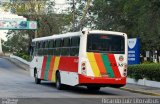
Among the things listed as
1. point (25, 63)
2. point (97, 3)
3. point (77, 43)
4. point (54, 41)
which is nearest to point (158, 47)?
point (97, 3)

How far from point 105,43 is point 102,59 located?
826 mm

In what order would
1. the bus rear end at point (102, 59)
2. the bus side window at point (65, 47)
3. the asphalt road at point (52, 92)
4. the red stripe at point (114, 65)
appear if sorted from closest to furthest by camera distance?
the asphalt road at point (52, 92) < the bus rear end at point (102, 59) < the red stripe at point (114, 65) < the bus side window at point (65, 47)

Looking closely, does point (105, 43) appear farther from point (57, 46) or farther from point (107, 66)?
point (57, 46)

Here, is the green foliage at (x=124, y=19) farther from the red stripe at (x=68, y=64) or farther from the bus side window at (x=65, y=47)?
the red stripe at (x=68, y=64)

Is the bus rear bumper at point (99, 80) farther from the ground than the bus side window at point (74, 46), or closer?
closer

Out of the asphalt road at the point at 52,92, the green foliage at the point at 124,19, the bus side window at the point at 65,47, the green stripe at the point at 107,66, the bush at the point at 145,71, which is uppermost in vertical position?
the green foliage at the point at 124,19

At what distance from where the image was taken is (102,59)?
24047 mm

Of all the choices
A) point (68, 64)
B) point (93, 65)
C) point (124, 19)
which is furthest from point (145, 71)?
point (124, 19)

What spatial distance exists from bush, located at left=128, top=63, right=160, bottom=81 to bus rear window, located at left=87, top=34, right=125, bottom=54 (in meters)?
5.25

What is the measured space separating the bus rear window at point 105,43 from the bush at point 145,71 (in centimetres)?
525

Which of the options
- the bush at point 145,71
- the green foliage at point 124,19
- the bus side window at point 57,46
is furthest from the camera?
the green foliage at point 124,19

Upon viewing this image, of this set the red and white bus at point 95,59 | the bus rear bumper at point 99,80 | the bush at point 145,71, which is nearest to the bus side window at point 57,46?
the red and white bus at point 95,59

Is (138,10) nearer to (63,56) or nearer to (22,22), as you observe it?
(63,56)

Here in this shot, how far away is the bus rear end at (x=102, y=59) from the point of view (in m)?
23.8
